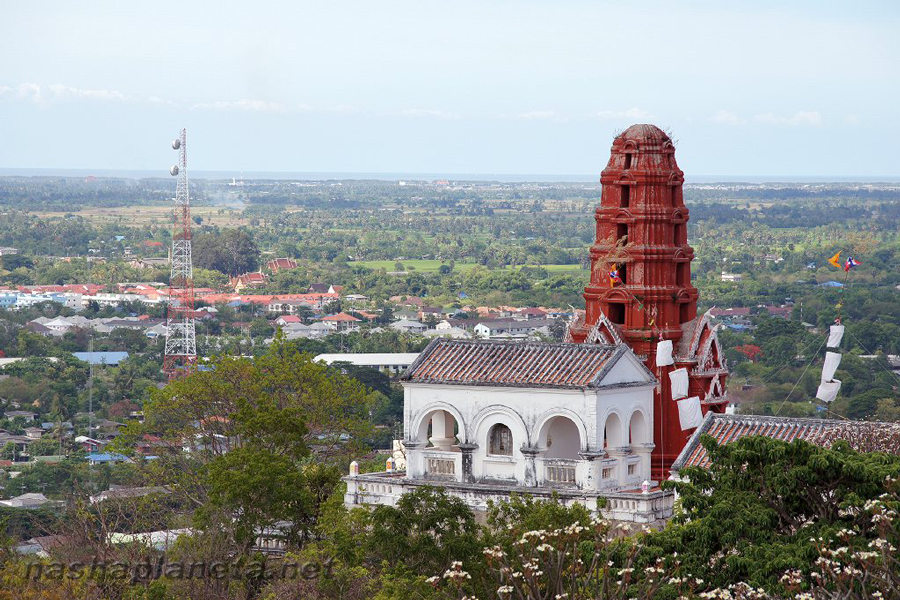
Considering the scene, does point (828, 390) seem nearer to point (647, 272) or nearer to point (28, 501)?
point (647, 272)

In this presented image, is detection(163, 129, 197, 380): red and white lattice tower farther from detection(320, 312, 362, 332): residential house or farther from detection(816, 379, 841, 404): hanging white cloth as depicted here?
detection(816, 379, 841, 404): hanging white cloth

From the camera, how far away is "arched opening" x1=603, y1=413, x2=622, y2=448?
30031mm

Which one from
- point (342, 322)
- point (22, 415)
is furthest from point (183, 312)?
point (342, 322)

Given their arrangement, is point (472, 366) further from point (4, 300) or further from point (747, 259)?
point (747, 259)

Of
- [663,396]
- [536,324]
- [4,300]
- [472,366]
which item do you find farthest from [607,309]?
[4,300]

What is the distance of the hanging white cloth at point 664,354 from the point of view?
32.2 meters

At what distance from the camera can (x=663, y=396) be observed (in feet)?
107

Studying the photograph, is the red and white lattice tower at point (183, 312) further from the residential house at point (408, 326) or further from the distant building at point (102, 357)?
the residential house at point (408, 326)

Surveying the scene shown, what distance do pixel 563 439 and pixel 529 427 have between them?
47.3 inches

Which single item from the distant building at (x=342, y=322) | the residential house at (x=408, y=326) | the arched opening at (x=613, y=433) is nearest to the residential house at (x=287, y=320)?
the distant building at (x=342, y=322)

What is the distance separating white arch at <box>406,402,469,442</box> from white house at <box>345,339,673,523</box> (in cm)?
2

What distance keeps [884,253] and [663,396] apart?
520ft

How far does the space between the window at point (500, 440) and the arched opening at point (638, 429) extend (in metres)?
2.05

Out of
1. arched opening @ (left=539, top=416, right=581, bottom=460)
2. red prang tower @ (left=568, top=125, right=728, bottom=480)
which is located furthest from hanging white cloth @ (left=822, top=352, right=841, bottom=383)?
arched opening @ (left=539, top=416, right=581, bottom=460)
